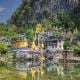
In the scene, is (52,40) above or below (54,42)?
above

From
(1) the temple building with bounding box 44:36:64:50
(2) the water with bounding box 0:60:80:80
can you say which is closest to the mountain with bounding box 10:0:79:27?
(1) the temple building with bounding box 44:36:64:50

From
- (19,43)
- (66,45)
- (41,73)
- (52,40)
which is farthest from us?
(19,43)

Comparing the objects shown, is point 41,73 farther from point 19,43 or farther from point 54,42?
point 19,43

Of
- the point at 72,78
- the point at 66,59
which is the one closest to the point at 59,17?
the point at 66,59

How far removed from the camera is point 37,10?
133000 millimetres

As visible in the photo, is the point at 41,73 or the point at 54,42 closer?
the point at 41,73

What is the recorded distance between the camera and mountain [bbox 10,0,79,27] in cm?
11981

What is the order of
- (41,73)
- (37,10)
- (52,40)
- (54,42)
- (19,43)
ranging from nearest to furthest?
(41,73) → (54,42) → (52,40) → (19,43) → (37,10)

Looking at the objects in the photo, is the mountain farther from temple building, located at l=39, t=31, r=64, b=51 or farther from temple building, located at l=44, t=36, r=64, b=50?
temple building, located at l=44, t=36, r=64, b=50

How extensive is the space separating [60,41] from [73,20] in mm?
18260

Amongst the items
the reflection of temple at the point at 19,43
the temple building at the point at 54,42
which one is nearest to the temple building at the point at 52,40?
the temple building at the point at 54,42

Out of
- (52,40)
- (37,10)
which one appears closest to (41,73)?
(52,40)

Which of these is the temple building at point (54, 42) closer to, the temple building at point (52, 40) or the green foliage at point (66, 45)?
the temple building at point (52, 40)

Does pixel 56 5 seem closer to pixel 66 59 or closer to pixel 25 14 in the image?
pixel 25 14
